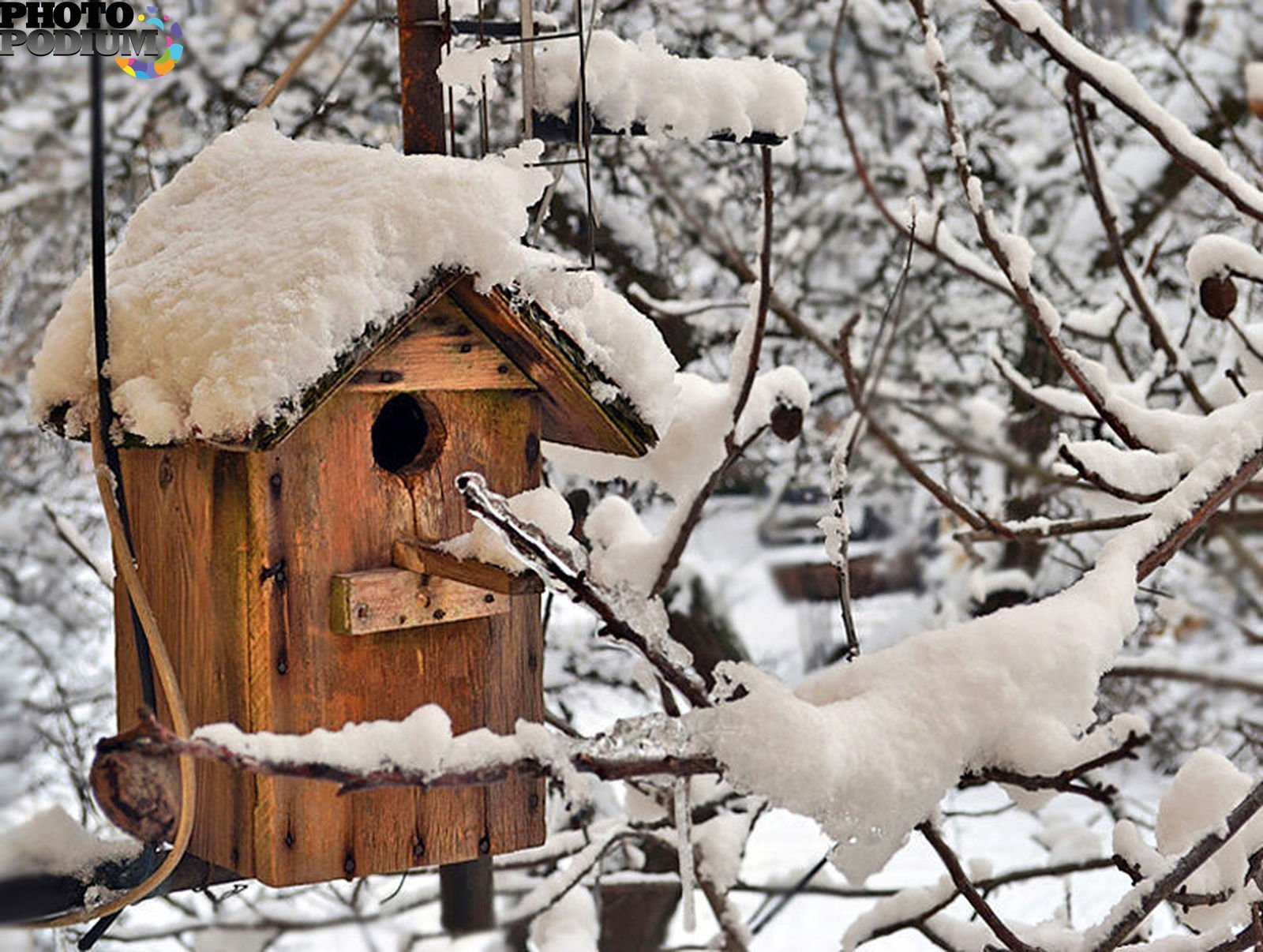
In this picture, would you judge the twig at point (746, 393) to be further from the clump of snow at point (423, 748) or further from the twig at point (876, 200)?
the clump of snow at point (423, 748)

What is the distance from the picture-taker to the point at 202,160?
1577 mm

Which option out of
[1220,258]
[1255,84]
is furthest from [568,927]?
[1255,84]

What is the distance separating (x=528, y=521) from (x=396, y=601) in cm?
23

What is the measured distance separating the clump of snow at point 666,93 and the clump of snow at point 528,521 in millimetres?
427

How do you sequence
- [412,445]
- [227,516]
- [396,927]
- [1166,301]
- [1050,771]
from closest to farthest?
[1050,771] < [227,516] < [412,445] < [396,927] < [1166,301]

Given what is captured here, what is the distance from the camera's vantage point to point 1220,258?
5.58 ft

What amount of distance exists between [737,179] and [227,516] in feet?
11.0

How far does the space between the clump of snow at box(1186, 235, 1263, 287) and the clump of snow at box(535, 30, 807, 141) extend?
0.50 metres

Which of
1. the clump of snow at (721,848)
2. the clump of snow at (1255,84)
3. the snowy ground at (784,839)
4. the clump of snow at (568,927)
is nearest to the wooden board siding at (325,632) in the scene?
the clump of snow at (721,848)

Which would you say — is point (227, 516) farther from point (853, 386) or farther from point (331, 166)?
point (853, 386)

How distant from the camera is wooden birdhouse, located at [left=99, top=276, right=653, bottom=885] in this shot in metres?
1.39

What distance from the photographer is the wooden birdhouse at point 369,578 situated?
1393mm

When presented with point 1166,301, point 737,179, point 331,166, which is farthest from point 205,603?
point 1166,301

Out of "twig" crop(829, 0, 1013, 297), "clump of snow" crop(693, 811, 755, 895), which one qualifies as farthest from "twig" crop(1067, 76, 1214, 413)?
"clump of snow" crop(693, 811, 755, 895)
